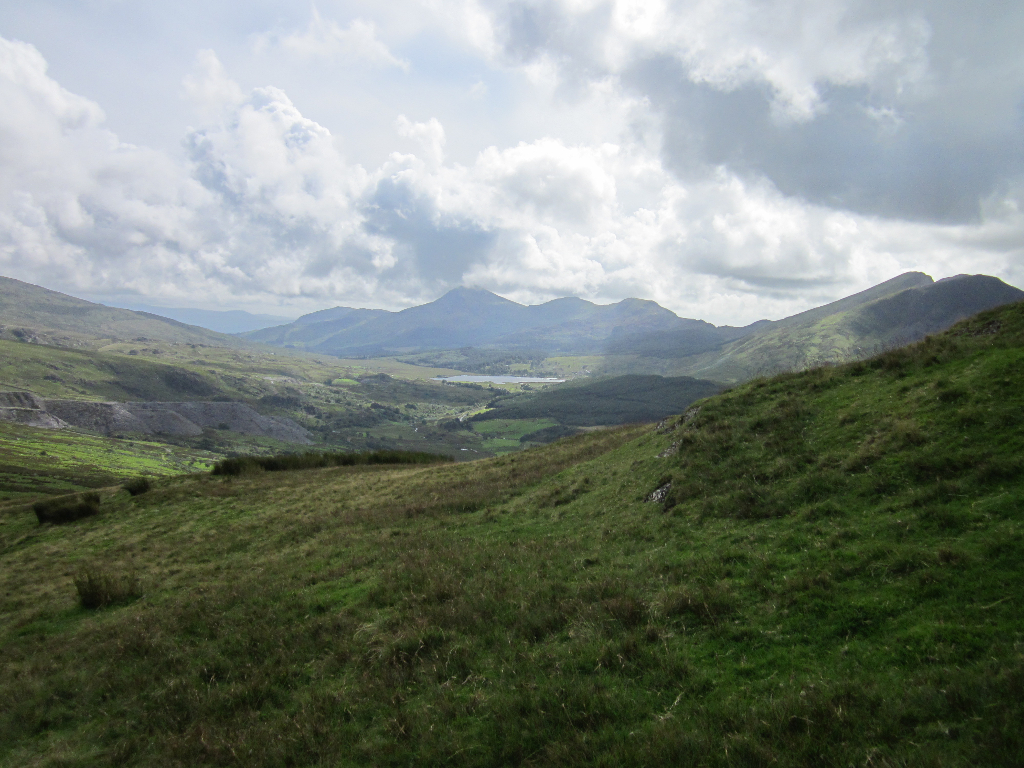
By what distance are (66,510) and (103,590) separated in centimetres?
1913

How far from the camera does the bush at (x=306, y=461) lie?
42094 mm

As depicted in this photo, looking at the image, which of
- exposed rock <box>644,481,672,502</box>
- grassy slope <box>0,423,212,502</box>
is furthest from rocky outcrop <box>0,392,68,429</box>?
exposed rock <box>644,481,672,502</box>

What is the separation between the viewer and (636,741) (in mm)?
5949

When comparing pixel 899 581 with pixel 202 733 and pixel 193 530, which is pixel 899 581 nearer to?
pixel 202 733

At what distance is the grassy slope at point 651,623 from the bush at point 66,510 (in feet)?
44.7

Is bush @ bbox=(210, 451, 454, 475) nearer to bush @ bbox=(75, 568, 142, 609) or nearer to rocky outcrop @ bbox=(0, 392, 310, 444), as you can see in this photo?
bush @ bbox=(75, 568, 142, 609)

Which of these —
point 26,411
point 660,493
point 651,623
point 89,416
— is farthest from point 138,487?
point 89,416

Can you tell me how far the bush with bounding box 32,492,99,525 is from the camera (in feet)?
94.5

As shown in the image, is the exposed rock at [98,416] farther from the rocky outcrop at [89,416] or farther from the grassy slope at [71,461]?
the grassy slope at [71,461]

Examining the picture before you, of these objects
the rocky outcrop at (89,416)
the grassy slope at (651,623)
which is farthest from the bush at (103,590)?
the rocky outcrop at (89,416)

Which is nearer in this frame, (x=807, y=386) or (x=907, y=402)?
(x=907, y=402)

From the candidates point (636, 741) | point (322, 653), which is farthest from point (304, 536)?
point (636, 741)

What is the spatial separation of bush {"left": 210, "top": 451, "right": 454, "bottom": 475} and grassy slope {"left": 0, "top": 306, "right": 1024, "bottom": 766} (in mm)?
23930

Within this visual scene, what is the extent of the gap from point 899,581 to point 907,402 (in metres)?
8.84
